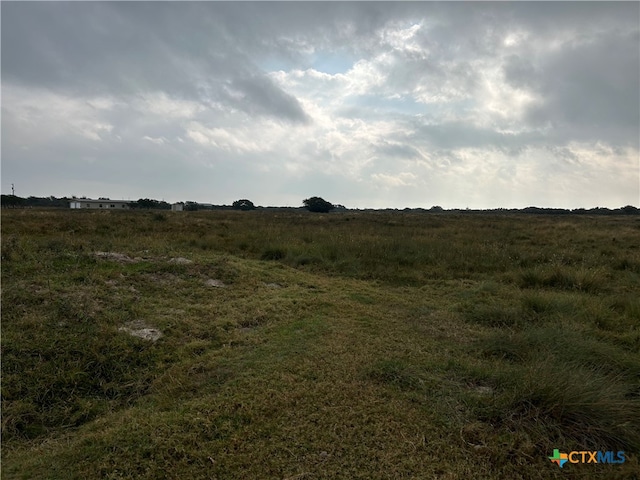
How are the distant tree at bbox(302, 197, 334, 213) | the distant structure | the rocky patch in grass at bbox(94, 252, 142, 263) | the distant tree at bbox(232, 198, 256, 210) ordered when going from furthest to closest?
A: the distant tree at bbox(232, 198, 256, 210) → the distant tree at bbox(302, 197, 334, 213) → the distant structure → the rocky patch in grass at bbox(94, 252, 142, 263)

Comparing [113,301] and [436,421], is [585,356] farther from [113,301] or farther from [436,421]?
[113,301]

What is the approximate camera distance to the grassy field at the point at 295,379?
8.38 ft

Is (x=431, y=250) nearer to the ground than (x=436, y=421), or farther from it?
farther from it

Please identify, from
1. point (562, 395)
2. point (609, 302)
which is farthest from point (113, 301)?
point (609, 302)

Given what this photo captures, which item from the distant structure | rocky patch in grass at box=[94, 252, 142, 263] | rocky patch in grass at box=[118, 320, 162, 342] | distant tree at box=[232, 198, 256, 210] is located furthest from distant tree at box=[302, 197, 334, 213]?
rocky patch in grass at box=[118, 320, 162, 342]

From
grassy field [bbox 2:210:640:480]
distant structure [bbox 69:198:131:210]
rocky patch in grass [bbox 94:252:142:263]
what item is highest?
distant structure [bbox 69:198:131:210]

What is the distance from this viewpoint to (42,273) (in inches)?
246

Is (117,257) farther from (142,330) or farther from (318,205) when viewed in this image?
(318,205)

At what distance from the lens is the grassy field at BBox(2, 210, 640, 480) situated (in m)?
2.55

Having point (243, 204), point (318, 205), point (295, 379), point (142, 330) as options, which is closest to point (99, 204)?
point (243, 204)

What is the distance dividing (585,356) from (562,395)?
1549mm

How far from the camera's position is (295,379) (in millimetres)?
3623

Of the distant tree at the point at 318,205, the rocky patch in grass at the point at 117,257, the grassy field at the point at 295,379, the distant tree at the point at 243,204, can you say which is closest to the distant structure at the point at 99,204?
the distant tree at the point at 243,204

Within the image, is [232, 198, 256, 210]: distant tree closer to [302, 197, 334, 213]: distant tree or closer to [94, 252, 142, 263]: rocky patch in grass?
[302, 197, 334, 213]: distant tree
